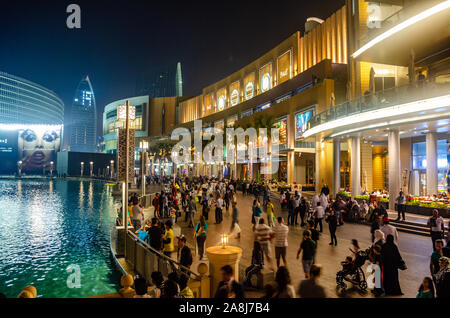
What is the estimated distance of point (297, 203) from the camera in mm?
15391

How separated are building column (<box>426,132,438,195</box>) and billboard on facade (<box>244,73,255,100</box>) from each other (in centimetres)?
3796

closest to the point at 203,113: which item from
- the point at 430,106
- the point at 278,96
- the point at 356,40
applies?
the point at 278,96

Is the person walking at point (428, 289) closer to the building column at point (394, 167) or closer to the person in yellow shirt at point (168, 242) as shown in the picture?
the person in yellow shirt at point (168, 242)

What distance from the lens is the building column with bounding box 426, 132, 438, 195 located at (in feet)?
65.8

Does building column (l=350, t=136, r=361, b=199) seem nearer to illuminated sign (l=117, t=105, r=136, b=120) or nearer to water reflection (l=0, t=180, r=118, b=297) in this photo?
illuminated sign (l=117, t=105, r=136, b=120)

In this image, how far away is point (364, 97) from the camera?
17.5 m

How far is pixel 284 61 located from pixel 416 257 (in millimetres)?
40843

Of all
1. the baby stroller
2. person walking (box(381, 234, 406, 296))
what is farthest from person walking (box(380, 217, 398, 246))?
person walking (box(381, 234, 406, 296))

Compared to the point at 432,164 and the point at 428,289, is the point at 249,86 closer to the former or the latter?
the point at 432,164

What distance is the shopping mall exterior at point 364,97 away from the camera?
16.9m

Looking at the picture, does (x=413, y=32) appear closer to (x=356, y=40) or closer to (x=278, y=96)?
(x=356, y=40)

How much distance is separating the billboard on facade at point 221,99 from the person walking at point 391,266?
61.9 m

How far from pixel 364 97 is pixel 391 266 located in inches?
534
